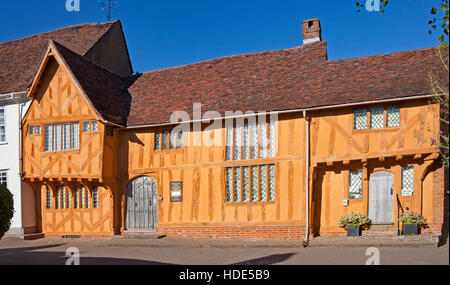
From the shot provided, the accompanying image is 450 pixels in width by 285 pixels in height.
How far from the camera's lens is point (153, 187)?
66.8ft

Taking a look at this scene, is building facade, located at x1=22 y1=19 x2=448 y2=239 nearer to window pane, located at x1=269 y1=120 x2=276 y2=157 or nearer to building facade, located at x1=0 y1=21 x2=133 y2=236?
window pane, located at x1=269 y1=120 x2=276 y2=157

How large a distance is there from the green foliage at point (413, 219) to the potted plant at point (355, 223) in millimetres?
1165

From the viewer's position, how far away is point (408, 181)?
16.7 metres

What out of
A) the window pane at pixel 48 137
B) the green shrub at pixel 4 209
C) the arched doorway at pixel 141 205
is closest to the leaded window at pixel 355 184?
the arched doorway at pixel 141 205

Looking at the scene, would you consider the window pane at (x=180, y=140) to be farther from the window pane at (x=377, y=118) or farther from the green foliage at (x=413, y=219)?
the green foliage at (x=413, y=219)

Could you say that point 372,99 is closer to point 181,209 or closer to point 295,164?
point 295,164

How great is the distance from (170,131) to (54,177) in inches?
211

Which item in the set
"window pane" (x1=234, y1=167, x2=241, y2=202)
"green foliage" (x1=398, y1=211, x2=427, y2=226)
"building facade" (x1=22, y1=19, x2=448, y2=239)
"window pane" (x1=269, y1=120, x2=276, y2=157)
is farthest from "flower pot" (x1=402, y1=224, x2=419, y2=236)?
"window pane" (x1=234, y1=167, x2=241, y2=202)

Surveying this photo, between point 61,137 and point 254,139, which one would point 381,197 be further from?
point 61,137

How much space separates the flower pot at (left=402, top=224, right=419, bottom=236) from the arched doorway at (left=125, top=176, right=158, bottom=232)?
31.5 ft

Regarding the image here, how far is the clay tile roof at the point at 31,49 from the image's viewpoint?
22562 millimetres

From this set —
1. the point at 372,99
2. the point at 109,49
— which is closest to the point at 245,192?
the point at 372,99

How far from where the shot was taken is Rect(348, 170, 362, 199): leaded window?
17.2 meters

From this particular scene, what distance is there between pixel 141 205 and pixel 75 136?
3996 mm
